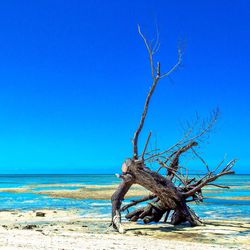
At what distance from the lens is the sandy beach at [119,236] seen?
452 inches

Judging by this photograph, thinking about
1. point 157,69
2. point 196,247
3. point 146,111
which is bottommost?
point 196,247

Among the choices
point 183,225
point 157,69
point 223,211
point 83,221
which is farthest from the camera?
point 223,211

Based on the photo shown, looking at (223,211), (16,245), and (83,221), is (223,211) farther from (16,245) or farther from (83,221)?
(16,245)

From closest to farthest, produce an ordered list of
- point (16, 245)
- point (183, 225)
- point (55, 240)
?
point (16, 245) → point (55, 240) → point (183, 225)

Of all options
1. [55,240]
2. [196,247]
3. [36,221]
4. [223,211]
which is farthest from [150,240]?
[223,211]

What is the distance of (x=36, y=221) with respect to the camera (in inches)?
727

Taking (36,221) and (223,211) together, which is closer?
(36,221)

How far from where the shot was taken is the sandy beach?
37.6 ft

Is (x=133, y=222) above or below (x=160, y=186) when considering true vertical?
below

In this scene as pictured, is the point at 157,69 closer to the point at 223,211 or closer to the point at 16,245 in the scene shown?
the point at 16,245

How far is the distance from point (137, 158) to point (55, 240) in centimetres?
500

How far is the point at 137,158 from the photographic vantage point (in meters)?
16.0

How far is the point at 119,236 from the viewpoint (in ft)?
45.0

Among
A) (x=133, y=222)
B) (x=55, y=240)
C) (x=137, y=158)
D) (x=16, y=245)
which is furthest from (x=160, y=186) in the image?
(x=16, y=245)
